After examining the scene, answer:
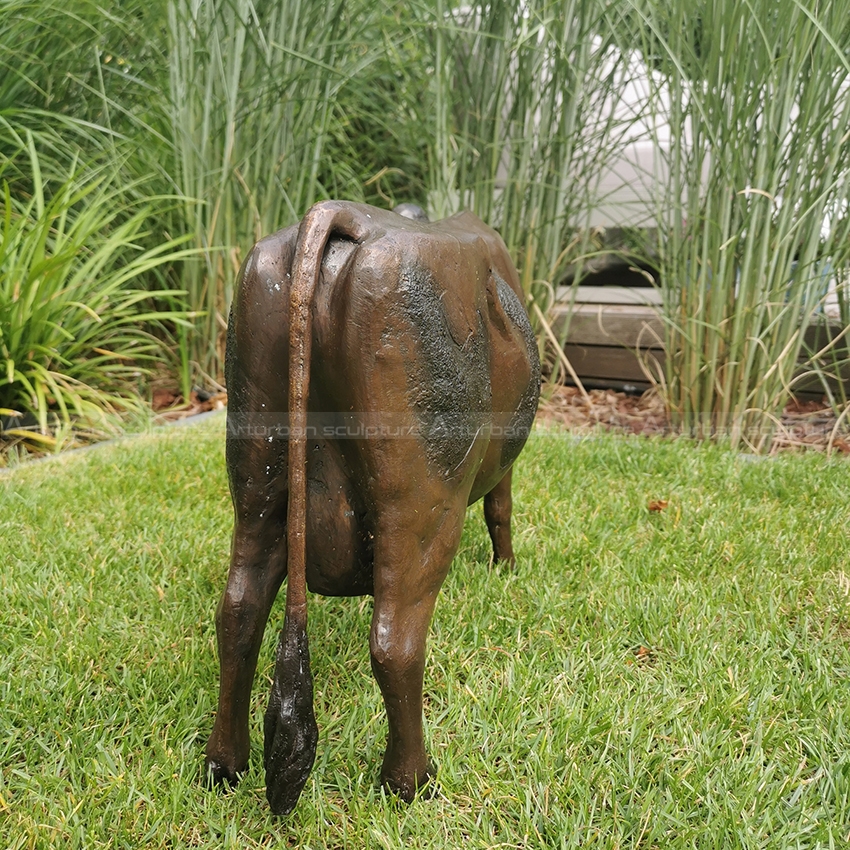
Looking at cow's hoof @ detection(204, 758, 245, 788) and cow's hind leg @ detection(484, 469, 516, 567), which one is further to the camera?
cow's hind leg @ detection(484, 469, 516, 567)

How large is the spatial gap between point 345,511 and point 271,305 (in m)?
0.39

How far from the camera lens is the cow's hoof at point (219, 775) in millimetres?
1479

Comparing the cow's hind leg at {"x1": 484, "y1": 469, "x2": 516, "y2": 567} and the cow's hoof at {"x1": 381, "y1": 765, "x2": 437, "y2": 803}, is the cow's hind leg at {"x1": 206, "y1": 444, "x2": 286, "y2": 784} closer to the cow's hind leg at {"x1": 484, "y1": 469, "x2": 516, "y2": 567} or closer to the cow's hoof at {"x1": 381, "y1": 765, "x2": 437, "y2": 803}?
the cow's hoof at {"x1": 381, "y1": 765, "x2": 437, "y2": 803}

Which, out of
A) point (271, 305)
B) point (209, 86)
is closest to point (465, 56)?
point (209, 86)

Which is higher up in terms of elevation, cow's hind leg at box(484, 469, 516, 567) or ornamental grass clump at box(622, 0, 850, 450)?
ornamental grass clump at box(622, 0, 850, 450)

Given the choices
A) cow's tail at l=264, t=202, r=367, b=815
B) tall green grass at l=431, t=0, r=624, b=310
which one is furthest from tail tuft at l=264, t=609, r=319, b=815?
tall green grass at l=431, t=0, r=624, b=310

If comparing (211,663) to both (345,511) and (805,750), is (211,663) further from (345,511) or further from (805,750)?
(805,750)

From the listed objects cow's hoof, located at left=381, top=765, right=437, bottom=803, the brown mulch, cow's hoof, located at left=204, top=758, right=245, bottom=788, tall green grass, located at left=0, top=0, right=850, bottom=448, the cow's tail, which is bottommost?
cow's hoof, located at left=204, top=758, right=245, bottom=788

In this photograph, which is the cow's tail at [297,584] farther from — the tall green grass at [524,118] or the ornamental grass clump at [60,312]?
the tall green grass at [524,118]

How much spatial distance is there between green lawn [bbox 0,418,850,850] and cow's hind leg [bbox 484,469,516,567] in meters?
0.08

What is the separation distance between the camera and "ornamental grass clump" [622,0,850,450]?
9.89 ft

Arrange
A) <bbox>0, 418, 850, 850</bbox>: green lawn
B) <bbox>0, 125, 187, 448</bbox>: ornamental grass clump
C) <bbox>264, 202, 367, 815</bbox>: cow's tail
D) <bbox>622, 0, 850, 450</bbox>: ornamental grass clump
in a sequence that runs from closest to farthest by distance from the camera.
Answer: <bbox>264, 202, 367, 815</bbox>: cow's tail, <bbox>0, 418, 850, 850</bbox>: green lawn, <bbox>622, 0, 850, 450</bbox>: ornamental grass clump, <bbox>0, 125, 187, 448</bbox>: ornamental grass clump

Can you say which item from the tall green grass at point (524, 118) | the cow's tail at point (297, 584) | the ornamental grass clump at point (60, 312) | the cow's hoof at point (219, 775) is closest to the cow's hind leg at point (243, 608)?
the cow's hoof at point (219, 775)

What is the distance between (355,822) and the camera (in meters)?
1.41
